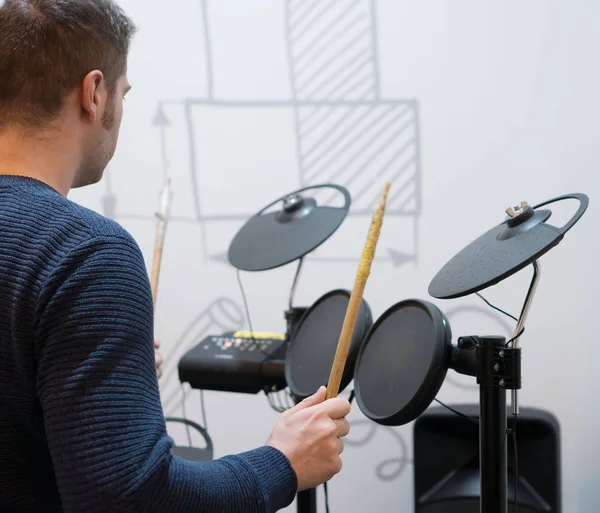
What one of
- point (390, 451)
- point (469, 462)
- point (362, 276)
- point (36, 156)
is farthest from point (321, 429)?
point (390, 451)

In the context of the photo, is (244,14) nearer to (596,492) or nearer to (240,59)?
(240,59)

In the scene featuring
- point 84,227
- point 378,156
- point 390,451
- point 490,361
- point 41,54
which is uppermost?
point 41,54

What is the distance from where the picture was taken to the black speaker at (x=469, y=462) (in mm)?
1513

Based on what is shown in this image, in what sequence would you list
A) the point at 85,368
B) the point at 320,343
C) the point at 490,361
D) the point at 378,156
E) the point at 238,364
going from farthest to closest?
the point at 378,156
the point at 238,364
the point at 320,343
the point at 490,361
the point at 85,368

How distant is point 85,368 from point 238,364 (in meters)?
0.78

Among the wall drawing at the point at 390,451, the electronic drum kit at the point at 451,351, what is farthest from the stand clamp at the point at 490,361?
the wall drawing at the point at 390,451

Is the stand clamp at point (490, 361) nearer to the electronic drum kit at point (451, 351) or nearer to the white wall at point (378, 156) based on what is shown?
the electronic drum kit at point (451, 351)

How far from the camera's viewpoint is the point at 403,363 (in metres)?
1.06

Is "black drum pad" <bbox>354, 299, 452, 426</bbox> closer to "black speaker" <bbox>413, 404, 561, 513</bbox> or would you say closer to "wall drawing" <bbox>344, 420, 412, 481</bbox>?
"black speaker" <bbox>413, 404, 561, 513</bbox>

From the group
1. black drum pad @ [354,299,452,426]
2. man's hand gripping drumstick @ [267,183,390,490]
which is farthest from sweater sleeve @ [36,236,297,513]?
black drum pad @ [354,299,452,426]

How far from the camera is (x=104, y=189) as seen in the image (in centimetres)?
220

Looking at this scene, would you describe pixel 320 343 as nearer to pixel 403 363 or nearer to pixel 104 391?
pixel 403 363

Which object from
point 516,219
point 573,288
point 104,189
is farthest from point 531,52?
point 104,189

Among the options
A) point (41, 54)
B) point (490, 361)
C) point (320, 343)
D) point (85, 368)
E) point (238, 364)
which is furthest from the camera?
point (238, 364)
